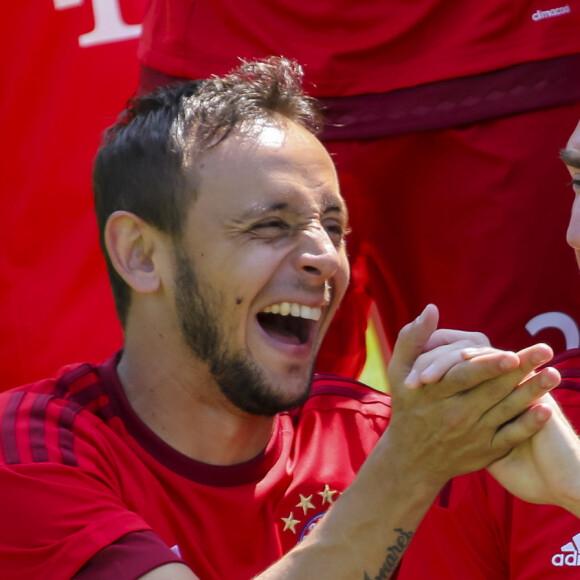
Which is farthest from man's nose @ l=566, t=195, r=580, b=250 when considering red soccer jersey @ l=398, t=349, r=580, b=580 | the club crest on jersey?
the club crest on jersey

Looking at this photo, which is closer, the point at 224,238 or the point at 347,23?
the point at 224,238

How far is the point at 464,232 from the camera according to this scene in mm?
2734

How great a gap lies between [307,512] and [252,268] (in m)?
0.48

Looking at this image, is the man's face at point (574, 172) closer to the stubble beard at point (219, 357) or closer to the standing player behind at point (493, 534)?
the standing player behind at point (493, 534)

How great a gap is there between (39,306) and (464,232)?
144 centimetres

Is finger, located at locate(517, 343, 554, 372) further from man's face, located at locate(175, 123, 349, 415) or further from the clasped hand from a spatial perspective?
man's face, located at locate(175, 123, 349, 415)

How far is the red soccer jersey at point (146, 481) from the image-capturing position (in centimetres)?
202

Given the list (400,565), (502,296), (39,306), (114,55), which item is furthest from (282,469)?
(114,55)

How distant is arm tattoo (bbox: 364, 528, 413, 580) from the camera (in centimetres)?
196

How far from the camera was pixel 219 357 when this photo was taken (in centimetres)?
230

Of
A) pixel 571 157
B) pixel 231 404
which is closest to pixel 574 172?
pixel 571 157

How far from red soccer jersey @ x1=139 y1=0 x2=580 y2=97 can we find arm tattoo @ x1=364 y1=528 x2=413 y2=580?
107cm

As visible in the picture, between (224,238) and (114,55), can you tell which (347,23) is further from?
(114,55)

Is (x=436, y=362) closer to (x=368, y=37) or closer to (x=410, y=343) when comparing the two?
(x=410, y=343)
